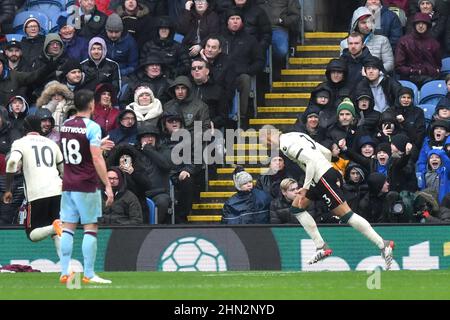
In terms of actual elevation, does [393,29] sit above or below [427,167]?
above

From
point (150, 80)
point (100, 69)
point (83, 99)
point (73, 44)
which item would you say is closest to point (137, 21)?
point (73, 44)

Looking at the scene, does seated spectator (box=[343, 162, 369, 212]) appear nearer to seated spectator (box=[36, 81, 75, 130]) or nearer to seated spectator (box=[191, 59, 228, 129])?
seated spectator (box=[191, 59, 228, 129])

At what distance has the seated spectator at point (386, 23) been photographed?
23969 mm

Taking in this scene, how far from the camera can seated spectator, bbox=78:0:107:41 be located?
970 inches

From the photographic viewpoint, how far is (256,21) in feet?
79.2

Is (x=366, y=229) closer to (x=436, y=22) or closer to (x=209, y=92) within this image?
(x=209, y=92)

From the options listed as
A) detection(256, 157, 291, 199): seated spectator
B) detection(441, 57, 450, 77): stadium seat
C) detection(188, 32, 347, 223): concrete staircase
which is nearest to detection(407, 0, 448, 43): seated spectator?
detection(441, 57, 450, 77): stadium seat

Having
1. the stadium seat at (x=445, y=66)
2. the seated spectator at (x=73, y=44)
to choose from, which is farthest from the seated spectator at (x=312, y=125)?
the seated spectator at (x=73, y=44)

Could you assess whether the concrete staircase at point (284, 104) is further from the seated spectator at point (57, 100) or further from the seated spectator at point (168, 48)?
the seated spectator at point (57, 100)

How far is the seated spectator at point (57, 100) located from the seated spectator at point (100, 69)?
689 millimetres
